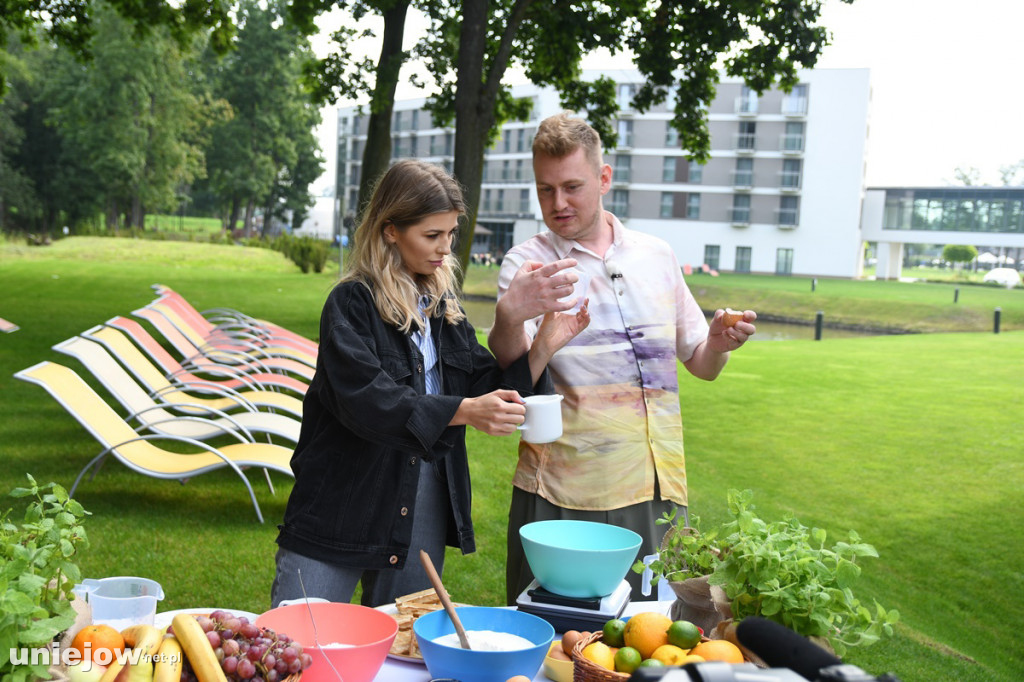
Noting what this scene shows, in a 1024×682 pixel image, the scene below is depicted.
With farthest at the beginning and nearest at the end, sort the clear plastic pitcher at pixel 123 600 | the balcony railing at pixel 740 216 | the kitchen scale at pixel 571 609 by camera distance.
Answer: the balcony railing at pixel 740 216 → the kitchen scale at pixel 571 609 → the clear plastic pitcher at pixel 123 600

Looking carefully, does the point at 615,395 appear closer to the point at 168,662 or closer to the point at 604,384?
the point at 604,384

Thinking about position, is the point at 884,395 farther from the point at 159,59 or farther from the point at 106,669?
the point at 159,59

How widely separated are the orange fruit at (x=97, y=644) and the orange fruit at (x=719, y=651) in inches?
40.1

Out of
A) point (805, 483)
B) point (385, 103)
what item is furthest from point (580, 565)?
point (385, 103)

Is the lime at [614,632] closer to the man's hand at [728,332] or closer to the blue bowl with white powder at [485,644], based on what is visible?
the blue bowl with white powder at [485,644]

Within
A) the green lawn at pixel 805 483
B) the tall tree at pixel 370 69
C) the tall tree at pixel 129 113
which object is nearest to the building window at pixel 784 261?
the tall tree at pixel 129 113

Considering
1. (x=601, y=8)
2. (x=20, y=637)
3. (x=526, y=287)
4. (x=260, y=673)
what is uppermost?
(x=601, y=8)

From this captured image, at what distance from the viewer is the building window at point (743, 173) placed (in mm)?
63500

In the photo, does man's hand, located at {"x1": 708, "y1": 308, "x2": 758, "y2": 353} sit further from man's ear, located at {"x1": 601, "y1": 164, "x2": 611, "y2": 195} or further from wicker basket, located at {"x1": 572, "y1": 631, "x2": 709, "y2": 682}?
wicker basket, located at {"x1": 572, "y1": 631, "x2": 709, "y2": 682}

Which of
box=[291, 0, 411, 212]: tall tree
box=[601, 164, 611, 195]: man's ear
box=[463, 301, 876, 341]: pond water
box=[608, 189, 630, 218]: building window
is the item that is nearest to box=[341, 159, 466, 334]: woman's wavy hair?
box=[601, 164, 611, 195]: man's ear

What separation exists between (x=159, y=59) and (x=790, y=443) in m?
44.0

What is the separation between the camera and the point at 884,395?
14352mm

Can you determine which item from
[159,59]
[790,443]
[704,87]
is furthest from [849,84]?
[790,443]

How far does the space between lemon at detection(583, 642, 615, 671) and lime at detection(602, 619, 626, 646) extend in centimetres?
5
